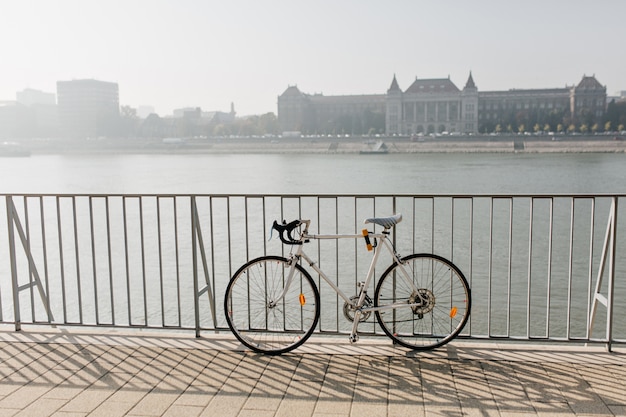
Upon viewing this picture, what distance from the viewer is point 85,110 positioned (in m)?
119

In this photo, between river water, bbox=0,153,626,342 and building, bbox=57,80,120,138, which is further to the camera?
building, bbox=57,80,120,138

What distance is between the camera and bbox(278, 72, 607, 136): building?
99.7 meters

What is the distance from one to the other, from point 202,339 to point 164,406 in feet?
3.28

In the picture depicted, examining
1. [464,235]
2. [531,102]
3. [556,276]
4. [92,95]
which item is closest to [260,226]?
[464,235]

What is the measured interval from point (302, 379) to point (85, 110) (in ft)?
410

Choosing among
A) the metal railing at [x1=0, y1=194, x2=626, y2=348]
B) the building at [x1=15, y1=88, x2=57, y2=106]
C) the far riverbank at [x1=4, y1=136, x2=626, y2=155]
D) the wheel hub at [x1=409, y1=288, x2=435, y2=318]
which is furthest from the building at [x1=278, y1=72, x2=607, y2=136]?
the building at [x1=15, y1=88, x2=57, y2=106]

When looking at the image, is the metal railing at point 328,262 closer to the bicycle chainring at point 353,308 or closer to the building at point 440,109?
the bicycle chainring at point 353,308

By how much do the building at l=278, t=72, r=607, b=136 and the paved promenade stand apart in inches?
3829

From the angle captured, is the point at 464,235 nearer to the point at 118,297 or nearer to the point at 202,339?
the point at 118,297

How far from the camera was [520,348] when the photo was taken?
3715 mm

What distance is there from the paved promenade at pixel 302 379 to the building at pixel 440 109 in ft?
319

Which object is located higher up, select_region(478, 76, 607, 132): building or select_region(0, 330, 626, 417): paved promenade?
select_region(478, 76, 607, 132): building

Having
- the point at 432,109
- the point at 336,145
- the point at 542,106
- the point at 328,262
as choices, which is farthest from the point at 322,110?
the point at 328,262

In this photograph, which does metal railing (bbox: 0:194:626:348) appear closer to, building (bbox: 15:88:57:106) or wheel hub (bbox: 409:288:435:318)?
wheel hub (bbox: 409:288:435:318)
